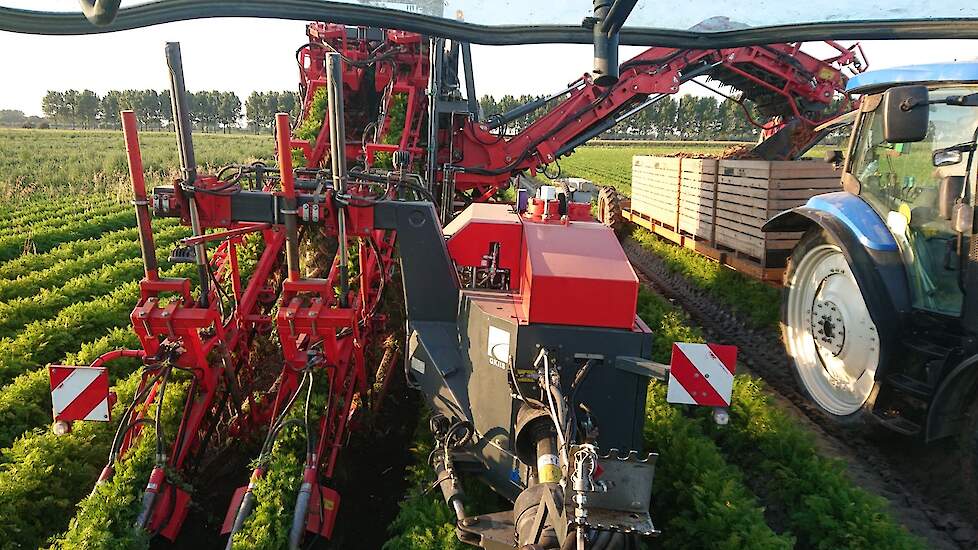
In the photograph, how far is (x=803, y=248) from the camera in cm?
548

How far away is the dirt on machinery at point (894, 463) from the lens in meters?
4.02

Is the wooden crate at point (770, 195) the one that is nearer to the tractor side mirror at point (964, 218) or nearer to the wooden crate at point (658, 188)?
the wooden crate at point (658, 188)

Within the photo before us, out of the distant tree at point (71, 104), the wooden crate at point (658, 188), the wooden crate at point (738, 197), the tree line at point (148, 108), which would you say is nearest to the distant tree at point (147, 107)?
the tree line at point (148, 108)

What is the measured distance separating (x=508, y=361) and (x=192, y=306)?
6.86ft

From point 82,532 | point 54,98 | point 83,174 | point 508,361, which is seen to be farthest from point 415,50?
point 54,98

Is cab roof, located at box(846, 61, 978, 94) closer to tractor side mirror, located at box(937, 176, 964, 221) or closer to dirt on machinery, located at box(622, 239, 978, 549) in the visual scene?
tractor side mirror, located at box(937, 176, 964, 221)

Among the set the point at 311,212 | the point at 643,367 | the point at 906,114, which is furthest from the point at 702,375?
the point at 311,212

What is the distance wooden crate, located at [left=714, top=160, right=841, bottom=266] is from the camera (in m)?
7.05

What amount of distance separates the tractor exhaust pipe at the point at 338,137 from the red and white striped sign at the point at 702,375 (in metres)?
2.07

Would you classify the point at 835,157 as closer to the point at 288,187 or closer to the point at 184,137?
the point at 288,187

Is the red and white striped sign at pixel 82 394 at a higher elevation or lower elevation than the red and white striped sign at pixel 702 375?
lower

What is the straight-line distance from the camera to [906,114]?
3811 mm

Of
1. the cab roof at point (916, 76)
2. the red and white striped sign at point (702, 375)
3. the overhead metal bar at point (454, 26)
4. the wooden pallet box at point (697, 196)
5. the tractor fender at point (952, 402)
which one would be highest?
the cab roof at point (916, 76)

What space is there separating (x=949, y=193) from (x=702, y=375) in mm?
2506
